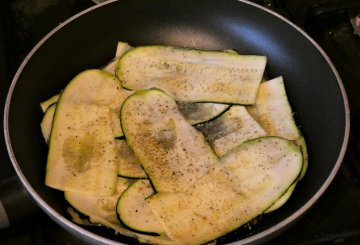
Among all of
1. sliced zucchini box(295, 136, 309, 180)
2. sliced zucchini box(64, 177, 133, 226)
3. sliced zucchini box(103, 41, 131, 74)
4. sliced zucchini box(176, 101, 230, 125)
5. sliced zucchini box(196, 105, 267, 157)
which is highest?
sliced zucchini box(103, 41, 131, 74)

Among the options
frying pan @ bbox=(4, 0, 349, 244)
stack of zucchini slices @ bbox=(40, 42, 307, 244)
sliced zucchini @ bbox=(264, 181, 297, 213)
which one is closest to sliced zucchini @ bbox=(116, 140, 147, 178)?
stack of zucchini slices @ bbox=(40, 42, 307, 244)

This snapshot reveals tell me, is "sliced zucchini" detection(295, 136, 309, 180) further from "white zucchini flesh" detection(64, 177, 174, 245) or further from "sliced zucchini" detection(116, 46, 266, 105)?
"white zucchini flesh" detection(64, 177, 174, 245)

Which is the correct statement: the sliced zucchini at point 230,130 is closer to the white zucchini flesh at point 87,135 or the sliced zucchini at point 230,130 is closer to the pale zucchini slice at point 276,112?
the pale zucchini slice at point 276,112

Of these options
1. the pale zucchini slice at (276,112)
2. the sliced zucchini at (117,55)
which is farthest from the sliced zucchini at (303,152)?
the sliced zucchini at (117,55)

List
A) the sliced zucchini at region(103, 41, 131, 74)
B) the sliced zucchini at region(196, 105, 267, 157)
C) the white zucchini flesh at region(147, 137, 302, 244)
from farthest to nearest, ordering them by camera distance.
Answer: the sliced zucchini at region(103, 41, 131, 74) < the sliced zucchini at region(196, 105, 267, 157) < the white zucchini flesh at region(147, 137, 302, 244)

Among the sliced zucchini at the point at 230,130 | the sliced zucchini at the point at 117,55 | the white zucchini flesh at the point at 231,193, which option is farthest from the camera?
the sliced zucchini at the point at 117,55

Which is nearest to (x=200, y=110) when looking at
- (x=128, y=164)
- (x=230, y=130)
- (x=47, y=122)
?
(x=230, y=130)

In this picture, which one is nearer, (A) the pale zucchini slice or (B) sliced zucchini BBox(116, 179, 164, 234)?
(B) sliced zucchini BBox(116, 179, 164, 234)
